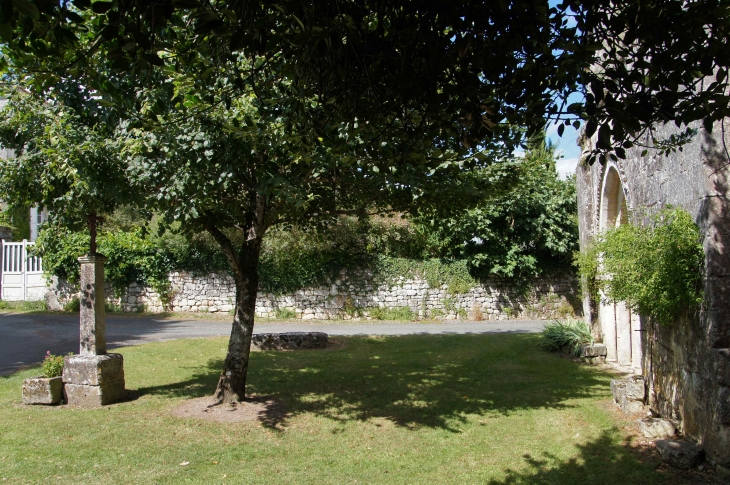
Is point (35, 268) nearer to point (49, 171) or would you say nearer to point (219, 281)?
point (219, 281)

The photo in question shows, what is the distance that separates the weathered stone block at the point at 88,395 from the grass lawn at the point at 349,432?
216 millimetres

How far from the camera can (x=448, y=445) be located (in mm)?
6645

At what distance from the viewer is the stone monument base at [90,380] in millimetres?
8141

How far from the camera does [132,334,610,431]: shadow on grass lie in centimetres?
818

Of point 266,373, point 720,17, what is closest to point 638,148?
point 720,17

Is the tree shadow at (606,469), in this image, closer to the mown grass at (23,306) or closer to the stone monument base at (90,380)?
the stone monument base at (90,380)

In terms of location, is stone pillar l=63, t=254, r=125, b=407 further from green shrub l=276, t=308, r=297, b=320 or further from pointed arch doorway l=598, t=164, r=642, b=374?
green shrub l=276, t=308, r=297, b=320

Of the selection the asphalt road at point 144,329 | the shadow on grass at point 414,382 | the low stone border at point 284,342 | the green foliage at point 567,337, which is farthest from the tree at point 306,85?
the asphalt road at point 144,329

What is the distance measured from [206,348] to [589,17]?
11187mm

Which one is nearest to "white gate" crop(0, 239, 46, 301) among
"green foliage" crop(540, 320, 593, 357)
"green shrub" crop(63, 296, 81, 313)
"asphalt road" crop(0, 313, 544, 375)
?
"green shrub" crop(63, 296, 81, 313)

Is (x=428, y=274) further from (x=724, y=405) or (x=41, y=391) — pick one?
(x=724, y=405)

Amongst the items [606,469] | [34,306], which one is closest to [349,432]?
[606,469]

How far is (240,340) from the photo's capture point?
823 centimetres

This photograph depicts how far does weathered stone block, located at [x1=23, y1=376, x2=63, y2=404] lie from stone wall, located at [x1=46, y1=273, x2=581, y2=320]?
10947mm
